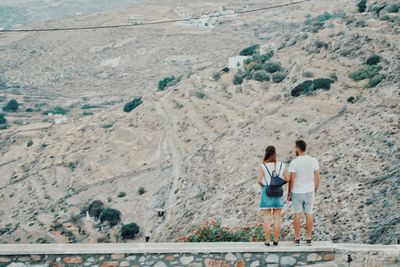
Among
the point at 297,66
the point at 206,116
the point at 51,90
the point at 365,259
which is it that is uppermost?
the point at 365,259

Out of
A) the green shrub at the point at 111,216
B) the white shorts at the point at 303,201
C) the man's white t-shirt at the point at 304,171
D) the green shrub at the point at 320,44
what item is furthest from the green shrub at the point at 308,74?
the man's white t-shirt at the point at 304,171

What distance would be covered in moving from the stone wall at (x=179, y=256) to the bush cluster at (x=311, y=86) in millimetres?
23469

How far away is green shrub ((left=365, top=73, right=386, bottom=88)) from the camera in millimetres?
27484

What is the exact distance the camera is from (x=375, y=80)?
2767 cm

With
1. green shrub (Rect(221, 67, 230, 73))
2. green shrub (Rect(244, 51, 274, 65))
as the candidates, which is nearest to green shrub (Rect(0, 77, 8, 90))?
green shrub (Rect(221, 67, 230, 73))

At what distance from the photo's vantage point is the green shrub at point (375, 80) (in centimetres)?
2748

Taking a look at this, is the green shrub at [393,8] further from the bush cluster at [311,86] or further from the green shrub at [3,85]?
the green shrub at [3,85]

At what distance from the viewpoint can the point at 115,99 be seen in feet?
252

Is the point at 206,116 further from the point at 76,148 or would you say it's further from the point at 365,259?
the point at 365,259

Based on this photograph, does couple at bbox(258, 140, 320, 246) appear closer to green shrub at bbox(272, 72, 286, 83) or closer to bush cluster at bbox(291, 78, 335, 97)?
bush cluster at bbox(291, 78, 335, 97)

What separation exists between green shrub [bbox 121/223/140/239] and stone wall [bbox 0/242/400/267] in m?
18.1

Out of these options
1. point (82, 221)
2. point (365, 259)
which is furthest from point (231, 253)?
point (82, 221)

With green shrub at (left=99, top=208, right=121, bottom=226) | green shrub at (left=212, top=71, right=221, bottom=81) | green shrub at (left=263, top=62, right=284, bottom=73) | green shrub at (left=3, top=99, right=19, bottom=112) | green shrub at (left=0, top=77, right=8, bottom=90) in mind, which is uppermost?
green shrub at (left=263, top=62, right=284, bottom=73)

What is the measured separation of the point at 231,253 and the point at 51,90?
82.0m
